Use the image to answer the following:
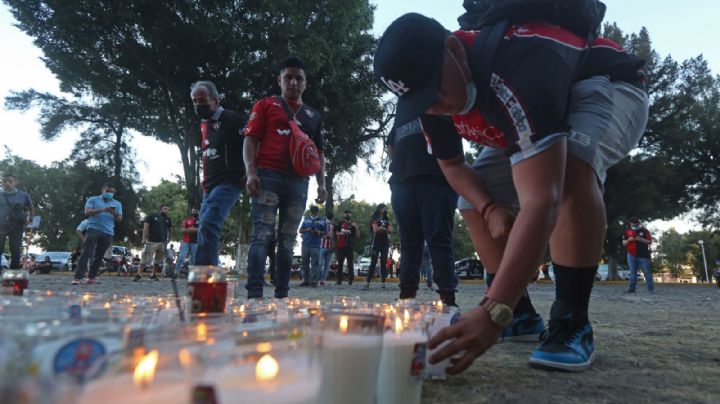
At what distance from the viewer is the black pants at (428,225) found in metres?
3.22

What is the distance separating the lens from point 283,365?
0.60m

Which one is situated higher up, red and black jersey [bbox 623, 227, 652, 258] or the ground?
red and black jersey [bbox 623, 227, 652, 258]

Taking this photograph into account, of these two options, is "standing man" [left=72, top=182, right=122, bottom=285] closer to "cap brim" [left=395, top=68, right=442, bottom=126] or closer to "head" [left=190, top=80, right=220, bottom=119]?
"head" [left=190, top=80, right=220, bottom=119]

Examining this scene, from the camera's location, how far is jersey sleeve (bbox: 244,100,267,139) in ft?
12.0

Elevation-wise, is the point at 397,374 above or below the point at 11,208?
below

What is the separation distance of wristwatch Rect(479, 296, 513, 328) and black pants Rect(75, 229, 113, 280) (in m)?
8.01

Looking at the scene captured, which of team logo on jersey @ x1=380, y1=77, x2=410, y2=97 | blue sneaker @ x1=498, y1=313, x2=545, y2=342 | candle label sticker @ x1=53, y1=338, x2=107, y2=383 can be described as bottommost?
blue sneaker @ x1=498, y1=313, x2=545, y2=342

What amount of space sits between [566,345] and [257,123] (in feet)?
9.08

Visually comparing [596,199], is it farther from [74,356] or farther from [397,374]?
[74,356]

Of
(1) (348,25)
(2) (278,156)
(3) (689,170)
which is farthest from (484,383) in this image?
(3) (689,170)

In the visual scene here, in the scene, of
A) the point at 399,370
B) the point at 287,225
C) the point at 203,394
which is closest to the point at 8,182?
the point at 287,225

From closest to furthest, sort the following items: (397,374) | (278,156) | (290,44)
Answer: (397,374) < (278,156) < (290,44)

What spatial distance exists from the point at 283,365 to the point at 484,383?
3.79 feet

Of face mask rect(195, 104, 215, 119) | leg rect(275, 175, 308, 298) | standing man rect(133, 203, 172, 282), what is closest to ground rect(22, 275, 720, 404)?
leg rect(275, 175, 308, 298)
